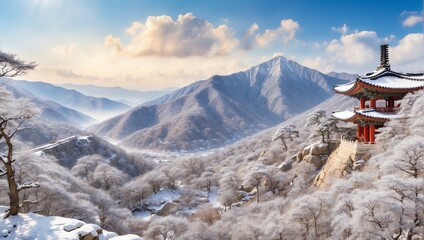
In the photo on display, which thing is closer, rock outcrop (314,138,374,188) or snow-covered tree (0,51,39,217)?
snow-covered tree (0,51,39,217)

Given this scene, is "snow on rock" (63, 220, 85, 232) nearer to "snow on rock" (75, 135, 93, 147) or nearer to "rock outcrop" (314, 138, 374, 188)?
"rock outcrop" (314, 138, 374, 188)

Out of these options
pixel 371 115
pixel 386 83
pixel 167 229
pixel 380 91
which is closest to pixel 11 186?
pixel 167 229

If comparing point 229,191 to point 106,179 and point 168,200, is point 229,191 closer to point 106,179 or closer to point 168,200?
point 168,200

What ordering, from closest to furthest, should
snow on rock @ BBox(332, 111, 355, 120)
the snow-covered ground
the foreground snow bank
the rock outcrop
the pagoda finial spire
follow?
the foreground snow bank → the rock outcrop → snow on rock @ BBox(332, 111, 355, 120) → the pagoda finial spire → the snow-covered ground

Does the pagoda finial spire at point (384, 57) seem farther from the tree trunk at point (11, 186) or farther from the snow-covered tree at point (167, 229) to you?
the tree trunk at point (11, 186)

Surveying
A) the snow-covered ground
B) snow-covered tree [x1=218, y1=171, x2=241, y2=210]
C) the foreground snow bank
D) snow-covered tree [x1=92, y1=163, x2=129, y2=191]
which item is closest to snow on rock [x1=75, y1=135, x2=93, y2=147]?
snow-covered tree [x1=92, y1=163, x2=129, y2=191]

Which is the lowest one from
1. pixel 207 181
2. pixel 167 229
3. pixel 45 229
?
pixel 207 181

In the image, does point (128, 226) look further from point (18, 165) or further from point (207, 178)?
point (207, 178)

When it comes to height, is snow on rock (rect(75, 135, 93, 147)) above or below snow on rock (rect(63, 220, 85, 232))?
below
